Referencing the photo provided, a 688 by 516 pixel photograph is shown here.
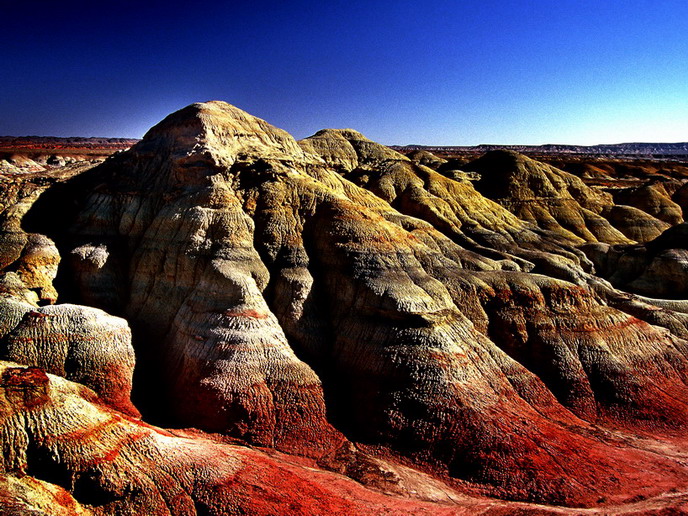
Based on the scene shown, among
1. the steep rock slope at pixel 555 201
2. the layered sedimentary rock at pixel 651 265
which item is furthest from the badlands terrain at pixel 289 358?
the steep rock slope at pixel 555 201

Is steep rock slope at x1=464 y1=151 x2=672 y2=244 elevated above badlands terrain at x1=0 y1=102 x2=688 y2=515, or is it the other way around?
steep rock slope at x1=464 y1=151 x2=672 y2=244

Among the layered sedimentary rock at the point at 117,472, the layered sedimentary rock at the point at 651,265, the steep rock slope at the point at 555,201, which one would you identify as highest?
the steep rock slope at the point at 555,201

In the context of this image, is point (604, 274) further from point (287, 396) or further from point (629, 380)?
point (287, 396)

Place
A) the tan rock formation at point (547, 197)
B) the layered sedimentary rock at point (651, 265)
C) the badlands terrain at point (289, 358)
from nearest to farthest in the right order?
the badlands terrain at point (289, 358)
the layered sedimentary rock at point (651, 265)
the tan rock formation at point (547, 197)

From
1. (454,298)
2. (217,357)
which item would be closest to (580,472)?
(454,298)

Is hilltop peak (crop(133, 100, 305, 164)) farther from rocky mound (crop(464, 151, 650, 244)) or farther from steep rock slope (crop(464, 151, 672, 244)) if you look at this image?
steep rock slope (crop(464, 151, 672, 244))

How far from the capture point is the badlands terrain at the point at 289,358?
12.5m

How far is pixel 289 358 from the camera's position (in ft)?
58.8

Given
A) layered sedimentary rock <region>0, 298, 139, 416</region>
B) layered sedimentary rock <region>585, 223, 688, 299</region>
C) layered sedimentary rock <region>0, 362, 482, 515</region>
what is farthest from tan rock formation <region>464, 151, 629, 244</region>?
layered sedimentary rock <region>0, 298, 139, 416</region>

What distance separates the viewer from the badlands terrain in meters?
12.5

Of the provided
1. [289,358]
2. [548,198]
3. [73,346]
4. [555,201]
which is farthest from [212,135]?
[555,201]

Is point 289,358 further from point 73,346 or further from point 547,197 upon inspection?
point 547,197

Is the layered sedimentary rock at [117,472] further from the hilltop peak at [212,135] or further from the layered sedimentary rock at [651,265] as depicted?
the layered sedimentary rock at [651,265]

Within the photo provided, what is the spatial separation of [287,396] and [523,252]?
2193 centimetres
